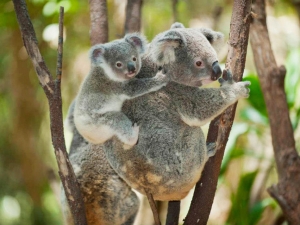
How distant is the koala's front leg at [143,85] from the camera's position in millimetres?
2945

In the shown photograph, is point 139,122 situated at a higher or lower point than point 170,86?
lower

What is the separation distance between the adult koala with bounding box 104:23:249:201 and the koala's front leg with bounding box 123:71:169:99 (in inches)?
3.1

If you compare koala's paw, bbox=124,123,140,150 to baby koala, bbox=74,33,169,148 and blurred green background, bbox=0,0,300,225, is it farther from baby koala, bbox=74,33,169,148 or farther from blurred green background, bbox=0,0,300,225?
blurred green background, bbox=0,0,300,225

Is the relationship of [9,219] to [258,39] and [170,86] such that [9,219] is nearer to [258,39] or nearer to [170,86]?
[258,39]

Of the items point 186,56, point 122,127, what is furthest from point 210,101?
point 122,127

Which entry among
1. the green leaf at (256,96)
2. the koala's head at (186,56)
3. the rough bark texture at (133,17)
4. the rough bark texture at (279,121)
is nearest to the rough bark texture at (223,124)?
the koala's head at (186,56)

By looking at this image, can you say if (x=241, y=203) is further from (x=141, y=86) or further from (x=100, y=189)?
(x=141, y=86)

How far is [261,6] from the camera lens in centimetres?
457

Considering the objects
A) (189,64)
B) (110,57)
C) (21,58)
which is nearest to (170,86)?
(189,64)

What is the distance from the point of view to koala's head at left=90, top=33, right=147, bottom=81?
9.91 feet

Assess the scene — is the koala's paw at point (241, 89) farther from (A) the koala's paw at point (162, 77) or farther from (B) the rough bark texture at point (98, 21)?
(B) the rough bark texture at point (98, 21)

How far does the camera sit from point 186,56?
3.03 m

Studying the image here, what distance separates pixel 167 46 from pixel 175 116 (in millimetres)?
432

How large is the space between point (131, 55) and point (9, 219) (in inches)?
230
